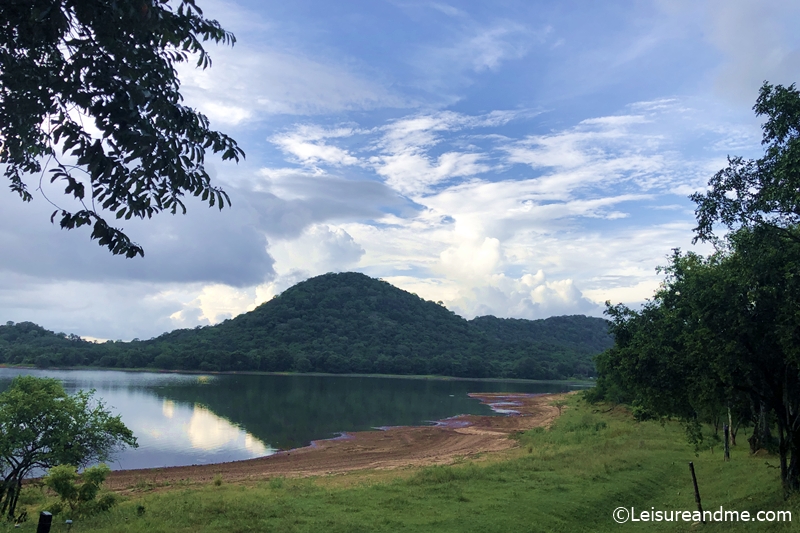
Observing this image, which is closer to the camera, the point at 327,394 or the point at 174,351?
the point at 327,394

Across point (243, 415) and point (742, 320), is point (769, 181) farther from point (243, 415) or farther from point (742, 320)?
point (243, 415)

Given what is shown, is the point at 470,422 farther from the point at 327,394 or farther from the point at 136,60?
the point at 136,60

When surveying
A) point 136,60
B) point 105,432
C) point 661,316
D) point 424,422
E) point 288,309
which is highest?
point 288,309

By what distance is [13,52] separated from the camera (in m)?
5.56

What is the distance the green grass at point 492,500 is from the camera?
12.2 metres

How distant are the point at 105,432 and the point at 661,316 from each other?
17733 mm

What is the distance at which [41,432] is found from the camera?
51.8 ft

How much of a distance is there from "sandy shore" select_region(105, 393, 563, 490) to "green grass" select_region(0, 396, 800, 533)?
203 inches

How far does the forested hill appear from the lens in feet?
416

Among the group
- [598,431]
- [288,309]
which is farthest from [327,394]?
[288,309]

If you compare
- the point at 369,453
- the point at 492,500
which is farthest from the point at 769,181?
the point at 369,453

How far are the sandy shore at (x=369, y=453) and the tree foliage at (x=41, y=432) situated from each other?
8.33 meters

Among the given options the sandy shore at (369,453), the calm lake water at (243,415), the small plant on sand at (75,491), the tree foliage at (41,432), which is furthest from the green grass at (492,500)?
the calm lake water at (243,415)

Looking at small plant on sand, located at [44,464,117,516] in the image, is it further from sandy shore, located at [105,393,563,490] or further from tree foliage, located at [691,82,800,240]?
tree foliage, located at [691,82,800,240]
